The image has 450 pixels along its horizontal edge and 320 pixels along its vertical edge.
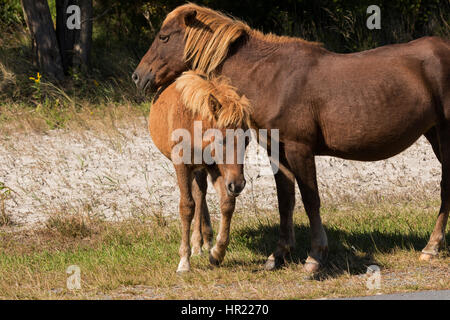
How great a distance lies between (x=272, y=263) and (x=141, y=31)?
9255mm

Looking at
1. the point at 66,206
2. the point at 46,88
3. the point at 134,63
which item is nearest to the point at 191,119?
the point at 66,206

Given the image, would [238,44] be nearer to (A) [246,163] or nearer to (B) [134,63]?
(A) [246,163]

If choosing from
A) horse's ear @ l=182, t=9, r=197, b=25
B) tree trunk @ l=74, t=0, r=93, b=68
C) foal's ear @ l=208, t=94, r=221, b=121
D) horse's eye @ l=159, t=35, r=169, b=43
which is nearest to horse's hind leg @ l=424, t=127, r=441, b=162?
foal's ear @ l=208, t=94, r=221, b=121

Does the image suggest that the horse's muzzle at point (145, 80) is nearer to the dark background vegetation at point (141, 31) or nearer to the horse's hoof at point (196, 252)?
the horse's hoof at point (196, 252)

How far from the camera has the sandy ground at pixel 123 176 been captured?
30.2ft

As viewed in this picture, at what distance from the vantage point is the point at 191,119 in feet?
20.4

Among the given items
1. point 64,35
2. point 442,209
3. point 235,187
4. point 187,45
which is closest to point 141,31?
point 64,35

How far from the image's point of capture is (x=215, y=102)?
5973mm

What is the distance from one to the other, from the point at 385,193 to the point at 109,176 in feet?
12.6

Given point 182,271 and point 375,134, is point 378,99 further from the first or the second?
point 182,271

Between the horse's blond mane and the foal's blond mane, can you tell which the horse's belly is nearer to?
the horse's blond mane

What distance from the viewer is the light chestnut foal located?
5.90 m

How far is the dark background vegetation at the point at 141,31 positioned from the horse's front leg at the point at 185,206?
6.31 meters

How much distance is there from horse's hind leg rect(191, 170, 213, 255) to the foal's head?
0.84 m
